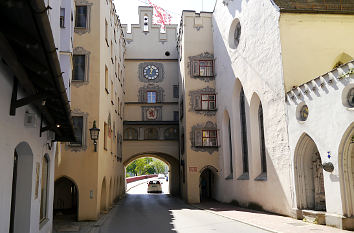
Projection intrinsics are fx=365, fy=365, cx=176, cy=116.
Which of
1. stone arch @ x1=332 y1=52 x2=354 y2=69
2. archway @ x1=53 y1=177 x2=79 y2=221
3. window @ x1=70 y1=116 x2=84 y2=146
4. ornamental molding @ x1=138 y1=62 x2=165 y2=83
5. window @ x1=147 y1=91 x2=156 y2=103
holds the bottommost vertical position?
archway @ x1=53 y1=177 x2=79 y2=221

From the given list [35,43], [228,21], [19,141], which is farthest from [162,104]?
[35,43]

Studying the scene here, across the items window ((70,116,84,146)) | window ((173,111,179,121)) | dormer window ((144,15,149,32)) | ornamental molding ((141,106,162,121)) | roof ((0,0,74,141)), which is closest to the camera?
roof ((0,0,74,141))

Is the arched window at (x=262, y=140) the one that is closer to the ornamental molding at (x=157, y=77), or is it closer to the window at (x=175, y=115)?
the window at (x=175, y=115)

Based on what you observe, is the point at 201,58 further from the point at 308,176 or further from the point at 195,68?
the point at 308,176

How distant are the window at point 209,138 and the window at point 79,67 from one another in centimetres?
1234

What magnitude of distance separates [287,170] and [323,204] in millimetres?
2067

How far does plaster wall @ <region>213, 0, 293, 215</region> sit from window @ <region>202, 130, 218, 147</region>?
93 centimetres

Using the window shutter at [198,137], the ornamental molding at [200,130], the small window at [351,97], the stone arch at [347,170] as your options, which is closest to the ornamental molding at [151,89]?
the ornamental molding at [200,130]

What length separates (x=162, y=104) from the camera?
3462 centimetres

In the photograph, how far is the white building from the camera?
392 centimetres

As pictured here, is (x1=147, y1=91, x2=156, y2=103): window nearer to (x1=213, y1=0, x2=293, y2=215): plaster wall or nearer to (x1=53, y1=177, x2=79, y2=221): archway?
(x1=213, y1=0, x2=293, y2=215): plaster wall

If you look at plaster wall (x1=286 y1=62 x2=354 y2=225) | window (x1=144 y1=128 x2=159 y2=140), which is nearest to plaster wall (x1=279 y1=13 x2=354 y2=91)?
plaster wall (x1=286 y1=62 x2=354 y2=225)

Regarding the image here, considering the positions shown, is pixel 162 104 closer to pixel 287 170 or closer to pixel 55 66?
pixel 287 170

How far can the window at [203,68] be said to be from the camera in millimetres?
28750
